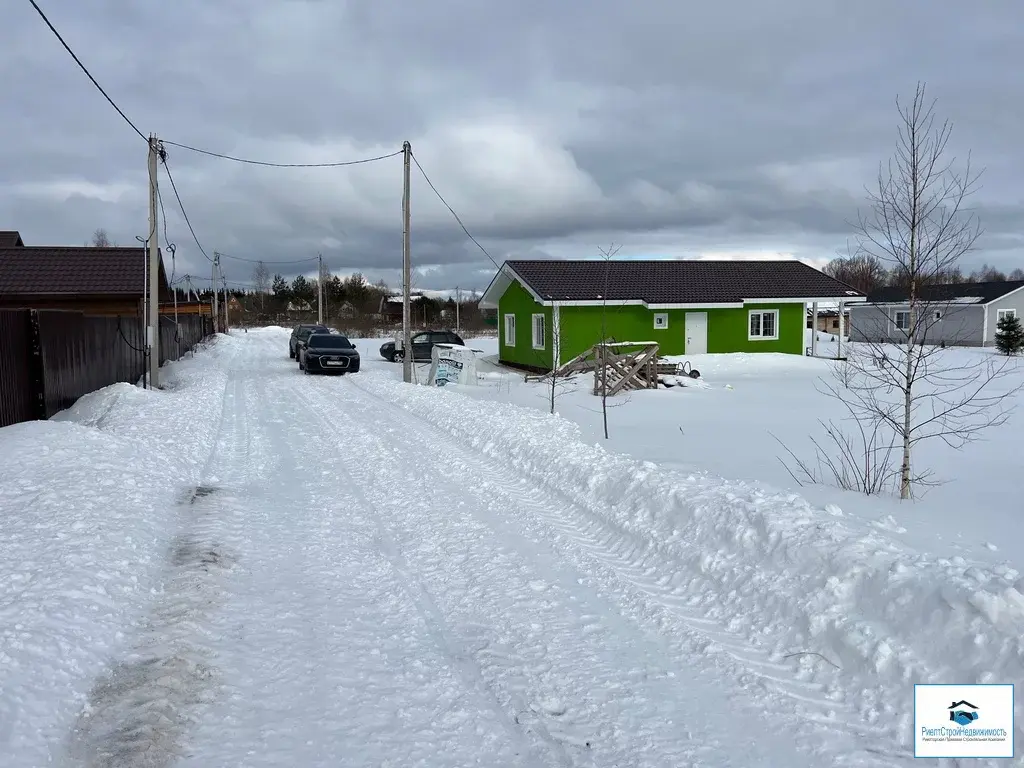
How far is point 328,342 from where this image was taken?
29062mm

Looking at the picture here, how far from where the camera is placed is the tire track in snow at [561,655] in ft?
12.6

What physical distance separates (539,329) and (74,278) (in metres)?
19.0

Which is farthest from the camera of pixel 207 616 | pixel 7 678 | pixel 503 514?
pixel 503 514

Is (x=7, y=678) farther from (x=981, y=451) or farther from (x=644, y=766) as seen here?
(x=981, y=451)

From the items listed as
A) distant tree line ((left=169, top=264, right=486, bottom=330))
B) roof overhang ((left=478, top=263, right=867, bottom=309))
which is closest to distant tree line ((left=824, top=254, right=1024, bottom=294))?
roof overhang ((left=478, top=263, right=867, bottom=309))

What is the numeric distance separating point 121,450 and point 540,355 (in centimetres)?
2059

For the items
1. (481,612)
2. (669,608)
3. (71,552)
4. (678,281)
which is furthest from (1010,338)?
(71,552)

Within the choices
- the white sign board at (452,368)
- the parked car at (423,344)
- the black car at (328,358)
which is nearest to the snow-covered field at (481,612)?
the white sign board at (452,368)

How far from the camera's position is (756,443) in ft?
41.9

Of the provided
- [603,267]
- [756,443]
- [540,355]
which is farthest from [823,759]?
[603,267]

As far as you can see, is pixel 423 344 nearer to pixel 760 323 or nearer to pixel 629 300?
pixel 629 300

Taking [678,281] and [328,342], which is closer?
[328,342]

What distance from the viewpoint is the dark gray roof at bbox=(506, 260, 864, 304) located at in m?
29.8

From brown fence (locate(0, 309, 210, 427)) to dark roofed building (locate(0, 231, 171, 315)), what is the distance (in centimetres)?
961
